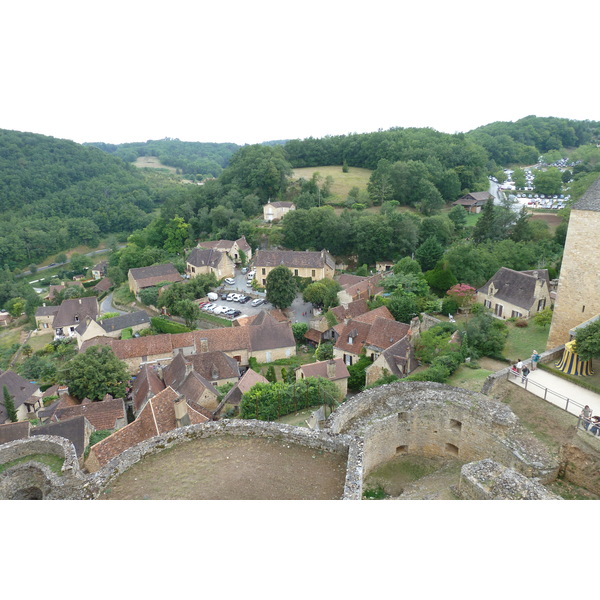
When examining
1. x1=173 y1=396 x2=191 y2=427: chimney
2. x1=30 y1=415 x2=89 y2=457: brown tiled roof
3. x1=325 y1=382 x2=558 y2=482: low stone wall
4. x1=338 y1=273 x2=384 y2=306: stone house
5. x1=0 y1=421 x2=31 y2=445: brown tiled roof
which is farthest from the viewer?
x1=338 y1=273 x2=384 y2=306: stone house

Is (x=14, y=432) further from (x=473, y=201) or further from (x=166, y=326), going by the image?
(x=473, y=201)

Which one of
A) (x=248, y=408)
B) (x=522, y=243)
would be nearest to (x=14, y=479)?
(x=248, y=408)

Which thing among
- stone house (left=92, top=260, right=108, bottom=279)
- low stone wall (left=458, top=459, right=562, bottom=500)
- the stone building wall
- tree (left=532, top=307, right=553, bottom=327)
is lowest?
stone house (left=92, top=260, right=108, bottom=279)

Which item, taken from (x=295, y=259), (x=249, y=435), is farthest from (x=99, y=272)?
(x=249, y=435)

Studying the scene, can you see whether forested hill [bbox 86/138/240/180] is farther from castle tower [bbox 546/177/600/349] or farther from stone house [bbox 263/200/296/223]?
castle tower [bbox 546/177/600/349]

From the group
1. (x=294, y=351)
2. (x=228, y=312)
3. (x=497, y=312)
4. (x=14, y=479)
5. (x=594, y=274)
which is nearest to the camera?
(x=14, y=479)

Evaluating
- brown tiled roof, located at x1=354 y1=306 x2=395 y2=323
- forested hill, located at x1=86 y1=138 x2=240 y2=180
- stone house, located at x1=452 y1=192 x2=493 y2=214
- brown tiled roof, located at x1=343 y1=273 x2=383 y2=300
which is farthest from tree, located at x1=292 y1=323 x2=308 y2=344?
forested hill, located at x1=86 y1=138 x2=240 y2=180

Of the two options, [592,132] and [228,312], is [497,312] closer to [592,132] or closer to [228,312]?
[228,312]
